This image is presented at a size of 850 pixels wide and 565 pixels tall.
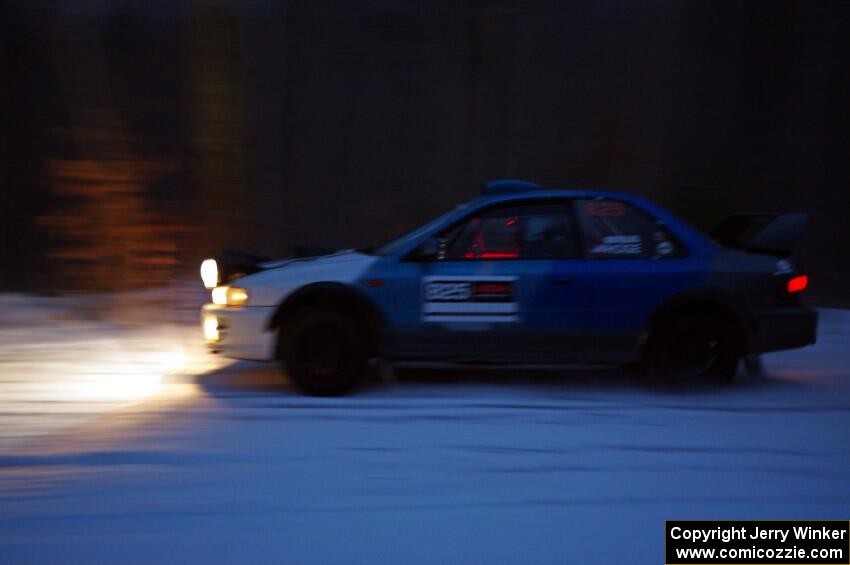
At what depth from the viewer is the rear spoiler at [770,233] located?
17.7 ft

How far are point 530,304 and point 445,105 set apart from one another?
27.6ft

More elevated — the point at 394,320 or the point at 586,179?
the point at 586,179

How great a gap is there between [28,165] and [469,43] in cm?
803

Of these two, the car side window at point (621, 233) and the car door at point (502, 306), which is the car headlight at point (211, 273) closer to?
the car door at point (502, 306)

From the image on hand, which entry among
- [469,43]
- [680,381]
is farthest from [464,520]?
[469,43]

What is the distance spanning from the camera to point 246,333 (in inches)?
206

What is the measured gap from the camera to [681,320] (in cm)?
523

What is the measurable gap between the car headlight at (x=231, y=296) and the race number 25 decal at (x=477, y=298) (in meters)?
1.28

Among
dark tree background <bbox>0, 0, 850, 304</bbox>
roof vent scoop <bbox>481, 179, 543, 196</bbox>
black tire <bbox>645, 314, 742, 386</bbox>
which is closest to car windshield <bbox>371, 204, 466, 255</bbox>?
roof vent scoop <bbox>481, 179, 543, 196</bbox>

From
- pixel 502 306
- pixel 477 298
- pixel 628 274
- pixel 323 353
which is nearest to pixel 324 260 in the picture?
pixel 323 353

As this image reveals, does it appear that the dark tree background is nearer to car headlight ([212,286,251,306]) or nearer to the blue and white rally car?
car headlight ([212,286,251,306])

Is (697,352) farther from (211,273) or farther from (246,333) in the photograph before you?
(211,273)

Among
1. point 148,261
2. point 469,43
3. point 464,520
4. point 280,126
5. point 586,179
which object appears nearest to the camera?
point 464,520

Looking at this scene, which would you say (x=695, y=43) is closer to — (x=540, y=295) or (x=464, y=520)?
(x=540, y=295)
